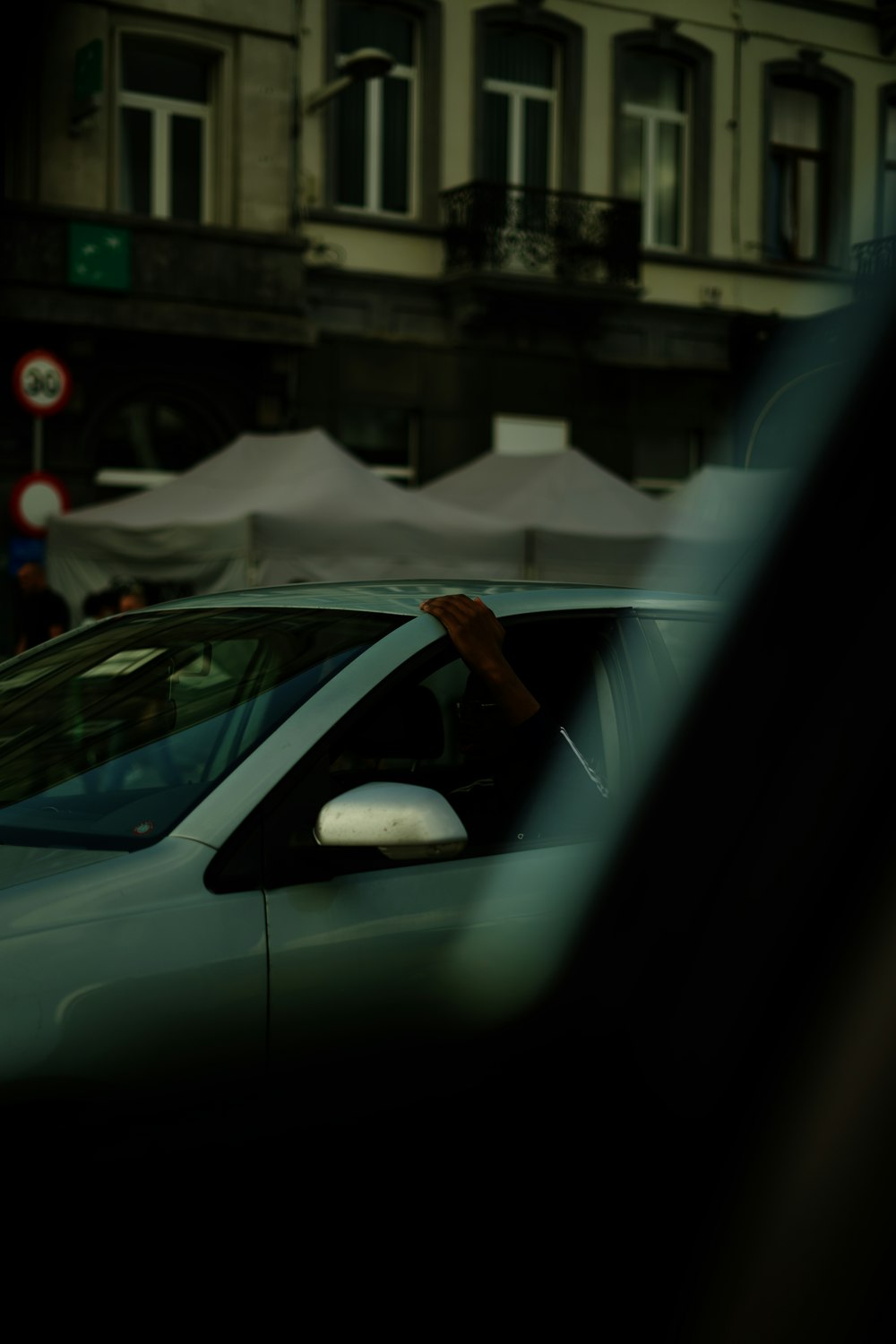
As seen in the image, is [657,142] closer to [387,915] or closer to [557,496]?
[557,496]


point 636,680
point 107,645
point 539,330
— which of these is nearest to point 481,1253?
point 636,680

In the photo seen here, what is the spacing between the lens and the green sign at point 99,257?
1977cm

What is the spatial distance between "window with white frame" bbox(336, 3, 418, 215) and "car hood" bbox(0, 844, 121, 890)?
20.5m

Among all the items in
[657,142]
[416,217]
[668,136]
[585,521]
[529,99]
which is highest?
[529,99]

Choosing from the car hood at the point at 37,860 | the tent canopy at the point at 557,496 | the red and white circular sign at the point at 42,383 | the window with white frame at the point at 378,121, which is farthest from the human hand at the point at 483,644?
the window with white frame at the point at 378,121

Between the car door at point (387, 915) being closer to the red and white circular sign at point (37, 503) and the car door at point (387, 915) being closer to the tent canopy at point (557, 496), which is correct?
the tent canopy at point (557, 496)

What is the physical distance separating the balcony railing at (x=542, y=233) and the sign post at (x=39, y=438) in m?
8.05

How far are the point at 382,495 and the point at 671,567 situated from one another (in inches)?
117

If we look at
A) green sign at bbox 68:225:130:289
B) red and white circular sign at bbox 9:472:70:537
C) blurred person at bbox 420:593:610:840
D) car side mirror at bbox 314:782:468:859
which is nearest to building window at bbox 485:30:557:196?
green sign at bbox 68:225:130:289

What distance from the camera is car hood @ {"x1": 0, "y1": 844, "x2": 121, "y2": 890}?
294cm

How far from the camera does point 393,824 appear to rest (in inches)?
117

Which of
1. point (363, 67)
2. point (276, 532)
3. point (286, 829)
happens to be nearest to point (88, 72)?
point (363, 67)

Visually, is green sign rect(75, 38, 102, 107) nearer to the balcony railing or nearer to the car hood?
the balcony railing

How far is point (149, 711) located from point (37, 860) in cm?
81
